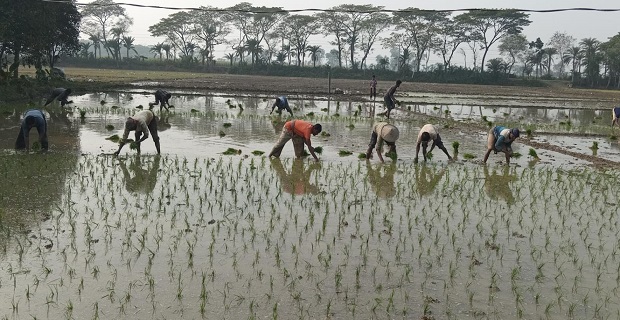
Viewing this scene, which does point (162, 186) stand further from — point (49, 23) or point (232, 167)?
point (49, 23)

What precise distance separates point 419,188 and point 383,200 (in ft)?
3.74

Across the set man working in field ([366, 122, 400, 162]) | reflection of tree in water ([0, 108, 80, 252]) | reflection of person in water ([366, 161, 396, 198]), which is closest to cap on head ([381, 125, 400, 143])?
man working in field ([366, 122, 400, 162])

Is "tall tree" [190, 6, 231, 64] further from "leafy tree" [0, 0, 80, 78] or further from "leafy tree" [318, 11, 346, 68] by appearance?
"leafy tree" [0, 0, 80, 78]

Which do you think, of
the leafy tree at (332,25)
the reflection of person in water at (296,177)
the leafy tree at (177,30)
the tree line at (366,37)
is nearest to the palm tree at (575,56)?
the tree line at (366,37)

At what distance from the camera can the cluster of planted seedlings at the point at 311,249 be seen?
4.79m

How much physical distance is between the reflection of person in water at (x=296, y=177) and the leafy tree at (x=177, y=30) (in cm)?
6894

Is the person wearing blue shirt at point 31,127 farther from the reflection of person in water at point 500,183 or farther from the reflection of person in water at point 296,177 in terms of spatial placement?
the reflection of person in water at point 500,183

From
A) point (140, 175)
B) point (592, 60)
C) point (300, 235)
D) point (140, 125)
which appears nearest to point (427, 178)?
point (300, 235)

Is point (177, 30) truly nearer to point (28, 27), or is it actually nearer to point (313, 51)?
point (313, 51)

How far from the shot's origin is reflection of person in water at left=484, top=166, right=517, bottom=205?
8.96m

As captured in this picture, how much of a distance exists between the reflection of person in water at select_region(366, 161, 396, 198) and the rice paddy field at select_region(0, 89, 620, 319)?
6cm

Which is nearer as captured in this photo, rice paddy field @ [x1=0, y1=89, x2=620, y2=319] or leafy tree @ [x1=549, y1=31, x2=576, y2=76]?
rice paddy field @ [x1=0, y1=89, x2=620, y2=319]

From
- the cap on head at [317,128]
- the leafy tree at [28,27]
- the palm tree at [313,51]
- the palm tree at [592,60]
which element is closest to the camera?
the cap on head at [317,128]

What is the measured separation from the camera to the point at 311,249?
615 cm
